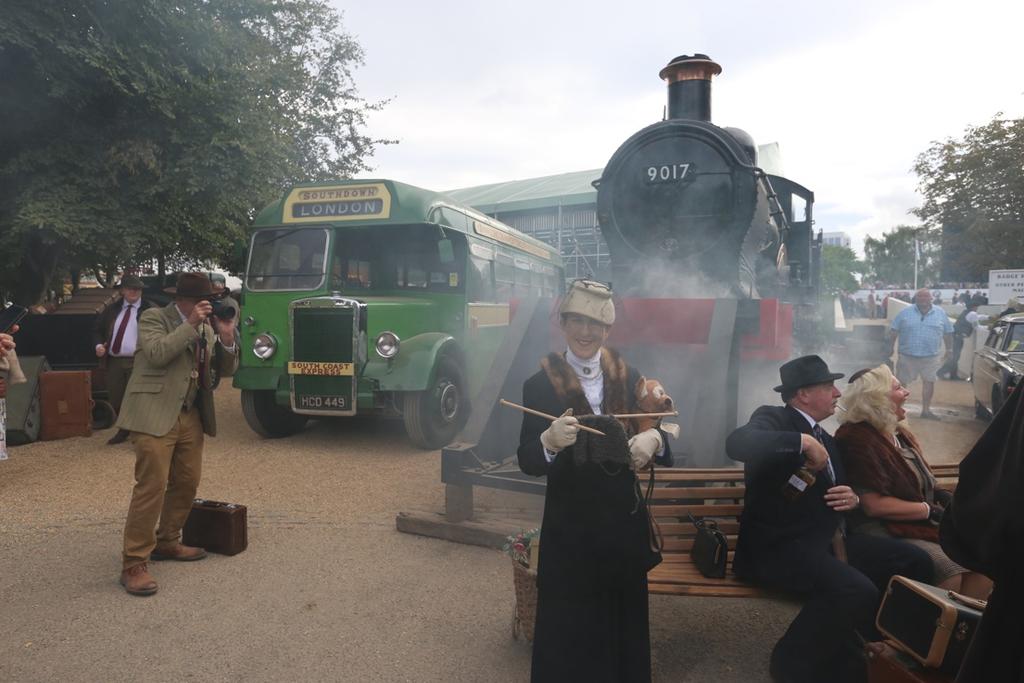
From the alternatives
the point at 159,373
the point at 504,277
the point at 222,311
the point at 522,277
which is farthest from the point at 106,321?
the point at 522,277

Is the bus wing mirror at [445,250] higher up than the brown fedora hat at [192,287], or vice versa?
the bus wing mirror at [445,250]

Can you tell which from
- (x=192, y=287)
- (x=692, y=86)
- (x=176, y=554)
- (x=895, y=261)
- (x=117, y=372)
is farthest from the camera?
(x=895, y=261)

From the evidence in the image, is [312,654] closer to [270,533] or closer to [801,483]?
[270,533]

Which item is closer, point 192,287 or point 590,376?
point 590,376

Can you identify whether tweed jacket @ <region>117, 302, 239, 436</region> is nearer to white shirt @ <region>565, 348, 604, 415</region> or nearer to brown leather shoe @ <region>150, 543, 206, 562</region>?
brown leather shoe @ <region>150, 543, 206, 562</region>

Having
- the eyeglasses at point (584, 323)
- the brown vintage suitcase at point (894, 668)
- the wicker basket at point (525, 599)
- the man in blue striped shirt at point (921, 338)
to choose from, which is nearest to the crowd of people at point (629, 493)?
the eyeglasses at point (584, 323)

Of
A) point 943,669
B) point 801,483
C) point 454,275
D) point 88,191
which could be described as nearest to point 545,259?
point 454,275

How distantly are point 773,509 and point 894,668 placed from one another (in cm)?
74

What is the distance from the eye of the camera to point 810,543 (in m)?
A: 2.78

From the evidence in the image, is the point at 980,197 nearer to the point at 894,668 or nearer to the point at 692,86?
the point at 692,86

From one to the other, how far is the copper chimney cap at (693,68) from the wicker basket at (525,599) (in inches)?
213

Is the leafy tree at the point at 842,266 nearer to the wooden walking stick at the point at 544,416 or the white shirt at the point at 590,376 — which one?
the white shirt at the point at 590,376

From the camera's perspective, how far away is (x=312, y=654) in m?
Result: 3.01

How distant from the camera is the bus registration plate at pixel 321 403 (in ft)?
22.0
